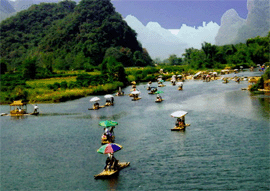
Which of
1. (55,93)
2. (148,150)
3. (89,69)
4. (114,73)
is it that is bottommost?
(148,150)

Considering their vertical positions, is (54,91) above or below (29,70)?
below

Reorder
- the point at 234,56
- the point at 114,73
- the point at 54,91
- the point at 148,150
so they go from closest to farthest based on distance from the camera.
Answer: the point at 148,150 → the point at 54,91 → the point at 114,73 → the point at 234,56

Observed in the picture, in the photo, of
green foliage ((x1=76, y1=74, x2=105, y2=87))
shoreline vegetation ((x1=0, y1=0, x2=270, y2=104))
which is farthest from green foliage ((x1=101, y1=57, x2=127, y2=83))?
green foliage ((x1=76, y1=74, x2=105, y2=87))

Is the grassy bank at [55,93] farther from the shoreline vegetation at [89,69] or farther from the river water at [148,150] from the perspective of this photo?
the river water at [148,150]

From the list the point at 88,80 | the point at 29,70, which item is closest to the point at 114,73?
the point at 88,80

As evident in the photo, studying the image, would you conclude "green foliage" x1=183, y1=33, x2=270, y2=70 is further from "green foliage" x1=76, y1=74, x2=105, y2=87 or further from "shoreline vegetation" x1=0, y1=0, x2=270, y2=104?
"green foliage" x1=76, y1=74, x2=105, y2=87

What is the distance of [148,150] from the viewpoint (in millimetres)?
33219

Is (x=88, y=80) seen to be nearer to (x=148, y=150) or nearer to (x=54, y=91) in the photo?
(x=54, y=91)

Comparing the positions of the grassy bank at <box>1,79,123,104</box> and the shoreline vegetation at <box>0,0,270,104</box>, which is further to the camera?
the shoreline vegetation at <box>0,0,270,104</box>

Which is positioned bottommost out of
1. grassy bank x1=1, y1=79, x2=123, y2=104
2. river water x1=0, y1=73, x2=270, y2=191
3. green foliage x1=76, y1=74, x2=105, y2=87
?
river water x1=0, y1=73, x2=270, y2=191

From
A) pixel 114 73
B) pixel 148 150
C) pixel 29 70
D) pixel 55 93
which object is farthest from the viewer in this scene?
pixel 114 73

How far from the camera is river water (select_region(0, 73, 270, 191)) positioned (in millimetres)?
25484

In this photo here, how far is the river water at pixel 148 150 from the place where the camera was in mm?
25484

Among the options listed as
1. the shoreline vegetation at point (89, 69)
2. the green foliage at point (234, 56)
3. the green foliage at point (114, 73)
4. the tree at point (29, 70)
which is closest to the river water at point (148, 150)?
the shoreline vegetation at point (89, 69)
